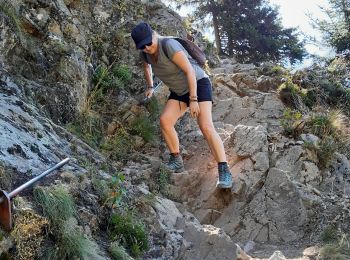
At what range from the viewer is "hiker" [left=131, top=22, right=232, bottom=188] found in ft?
17.7

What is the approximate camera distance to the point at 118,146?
6691mm

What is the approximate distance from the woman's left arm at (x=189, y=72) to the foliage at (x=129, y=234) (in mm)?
1881

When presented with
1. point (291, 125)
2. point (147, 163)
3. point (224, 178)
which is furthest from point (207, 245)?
point (291, 125)

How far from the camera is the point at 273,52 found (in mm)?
22484

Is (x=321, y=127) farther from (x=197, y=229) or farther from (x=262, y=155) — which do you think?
(x=197, y=229)

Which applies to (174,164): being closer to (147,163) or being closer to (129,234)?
(147,163)

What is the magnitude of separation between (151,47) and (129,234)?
2.39 meters

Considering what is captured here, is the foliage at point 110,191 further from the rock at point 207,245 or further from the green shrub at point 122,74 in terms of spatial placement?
the green shrub at point 122,74

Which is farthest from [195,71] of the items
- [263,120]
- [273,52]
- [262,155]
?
[273,52]

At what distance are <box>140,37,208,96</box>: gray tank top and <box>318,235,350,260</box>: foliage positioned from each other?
2.54m

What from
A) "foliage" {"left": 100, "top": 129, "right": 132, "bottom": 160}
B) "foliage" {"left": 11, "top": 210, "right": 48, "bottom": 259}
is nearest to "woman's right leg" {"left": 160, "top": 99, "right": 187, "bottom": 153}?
"foliage" {"left": 100, "top": 129, "right": 132, "bottom": 160}

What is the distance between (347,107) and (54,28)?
6689 millimetres

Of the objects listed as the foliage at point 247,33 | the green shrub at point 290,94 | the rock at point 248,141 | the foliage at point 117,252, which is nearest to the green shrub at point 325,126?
the rock at point 248,141

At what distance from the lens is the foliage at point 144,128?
716 centimetres
